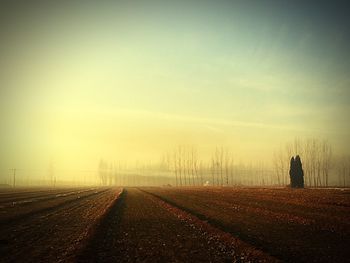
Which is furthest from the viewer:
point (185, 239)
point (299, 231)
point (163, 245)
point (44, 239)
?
point (299, 231)

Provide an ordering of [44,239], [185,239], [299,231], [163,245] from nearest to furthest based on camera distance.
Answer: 1. [163,245]
2. [185,239]
3. [44,239]
4. [299,231]

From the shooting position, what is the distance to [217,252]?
1421cm

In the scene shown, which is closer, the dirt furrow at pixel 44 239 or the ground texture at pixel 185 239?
the ground texture at pixel 185 239

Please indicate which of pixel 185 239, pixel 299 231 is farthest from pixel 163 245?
pixel 299 231

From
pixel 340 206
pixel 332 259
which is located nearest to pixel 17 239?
pixel 332 259

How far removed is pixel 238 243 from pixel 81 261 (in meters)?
8.22

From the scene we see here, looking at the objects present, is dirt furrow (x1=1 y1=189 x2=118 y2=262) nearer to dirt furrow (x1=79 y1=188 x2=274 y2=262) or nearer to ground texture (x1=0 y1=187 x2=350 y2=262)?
ground texture (x1=0 y1=187 x2=350 y2=262)

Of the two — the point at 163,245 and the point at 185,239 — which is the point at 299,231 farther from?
the point at 163,245

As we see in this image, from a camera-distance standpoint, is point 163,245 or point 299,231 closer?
point 163,245

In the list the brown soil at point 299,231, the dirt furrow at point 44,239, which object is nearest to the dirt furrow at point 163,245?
the dirt furrow at point 44,239

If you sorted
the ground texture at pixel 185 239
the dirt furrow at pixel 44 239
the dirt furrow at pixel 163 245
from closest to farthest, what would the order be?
the dirt furrow at pixel 163 245
the ground texture at pixel 185 239
the dirt furrow at pixel 44 239

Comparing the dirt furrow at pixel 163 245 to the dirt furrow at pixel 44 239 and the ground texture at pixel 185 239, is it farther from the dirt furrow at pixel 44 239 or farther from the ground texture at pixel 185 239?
the dirt furrow at pixel 44 239

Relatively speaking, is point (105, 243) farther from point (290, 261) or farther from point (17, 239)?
point (290, 261)

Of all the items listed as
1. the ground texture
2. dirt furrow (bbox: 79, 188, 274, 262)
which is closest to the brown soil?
the ground texture
